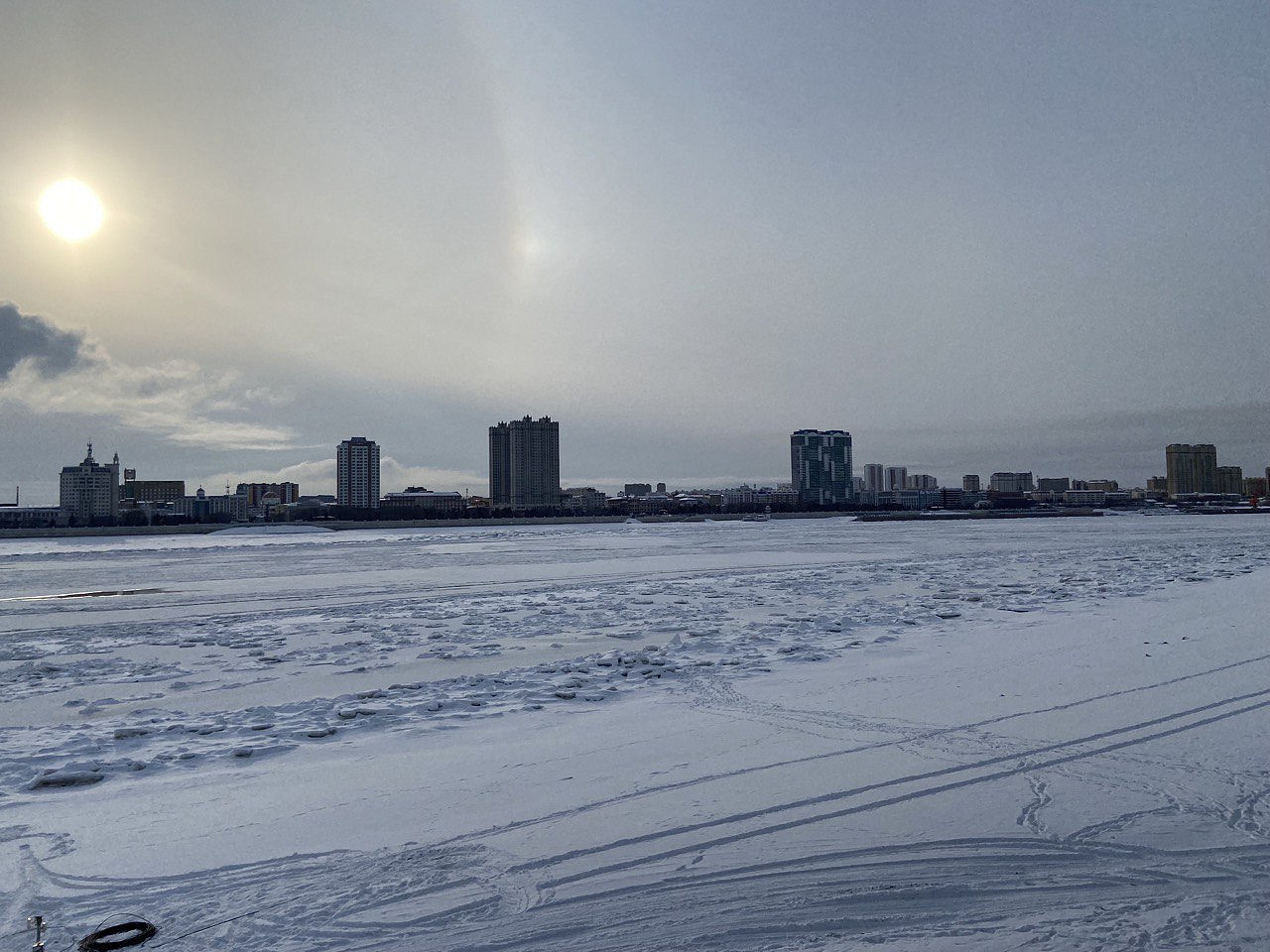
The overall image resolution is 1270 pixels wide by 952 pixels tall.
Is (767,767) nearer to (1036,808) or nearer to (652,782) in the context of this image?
(652,782)

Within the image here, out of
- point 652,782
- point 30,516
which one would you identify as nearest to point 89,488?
point 30,516

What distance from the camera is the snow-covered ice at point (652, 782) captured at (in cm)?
403

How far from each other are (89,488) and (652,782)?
587 feet

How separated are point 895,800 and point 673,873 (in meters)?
1.86

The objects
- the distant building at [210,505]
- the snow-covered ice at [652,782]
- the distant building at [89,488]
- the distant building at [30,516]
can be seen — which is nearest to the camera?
the snow-covered ice at [652,782]

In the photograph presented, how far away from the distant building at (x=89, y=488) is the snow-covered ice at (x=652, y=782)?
163523 mm

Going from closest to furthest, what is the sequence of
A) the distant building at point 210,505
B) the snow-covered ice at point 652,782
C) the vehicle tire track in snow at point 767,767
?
1. the snow-covered ice at point 652,782
2. the vehicle tire track in snow at point 767,767
3. the distant building at point 210,505

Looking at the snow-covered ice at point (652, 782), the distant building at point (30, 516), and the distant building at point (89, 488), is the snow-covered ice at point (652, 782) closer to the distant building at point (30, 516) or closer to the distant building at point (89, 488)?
the distant building at point (30, 516)

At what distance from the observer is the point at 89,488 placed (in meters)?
152

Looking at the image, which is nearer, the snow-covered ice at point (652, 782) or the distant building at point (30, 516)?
the snow-covered ice at point (652, 782)

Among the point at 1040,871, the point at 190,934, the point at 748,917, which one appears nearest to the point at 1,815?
the point at 190,934

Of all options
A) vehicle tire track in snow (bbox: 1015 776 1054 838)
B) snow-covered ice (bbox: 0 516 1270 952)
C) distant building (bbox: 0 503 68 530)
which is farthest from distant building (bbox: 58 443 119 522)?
vehicle tire track in snow (bbox: 1015 776 1054 838)

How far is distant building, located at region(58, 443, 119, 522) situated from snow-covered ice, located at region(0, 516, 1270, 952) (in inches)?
6438

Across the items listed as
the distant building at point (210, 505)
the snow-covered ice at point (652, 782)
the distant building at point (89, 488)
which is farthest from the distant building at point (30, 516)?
the snow-covered ice at point (652, 782)
